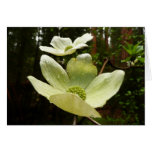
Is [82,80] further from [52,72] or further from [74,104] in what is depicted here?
[74,104]

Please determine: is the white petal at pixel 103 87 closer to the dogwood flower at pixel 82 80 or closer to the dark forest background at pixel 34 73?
the dogwood flower at pixel 82 80

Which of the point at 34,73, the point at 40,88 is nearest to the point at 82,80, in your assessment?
the point at 40,88

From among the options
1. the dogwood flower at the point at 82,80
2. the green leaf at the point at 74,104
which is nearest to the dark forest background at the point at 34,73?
the dogwood flower at the point at 82,80

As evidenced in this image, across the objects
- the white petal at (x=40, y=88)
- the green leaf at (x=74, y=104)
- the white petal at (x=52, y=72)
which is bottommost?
the green leaf at (x=74, y=104)

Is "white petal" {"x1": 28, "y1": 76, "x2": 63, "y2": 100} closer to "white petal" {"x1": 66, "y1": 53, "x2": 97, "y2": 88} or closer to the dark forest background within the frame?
"white petal" {"x1": 66, "y1": 53, "x2": 97, "y2": 88}
